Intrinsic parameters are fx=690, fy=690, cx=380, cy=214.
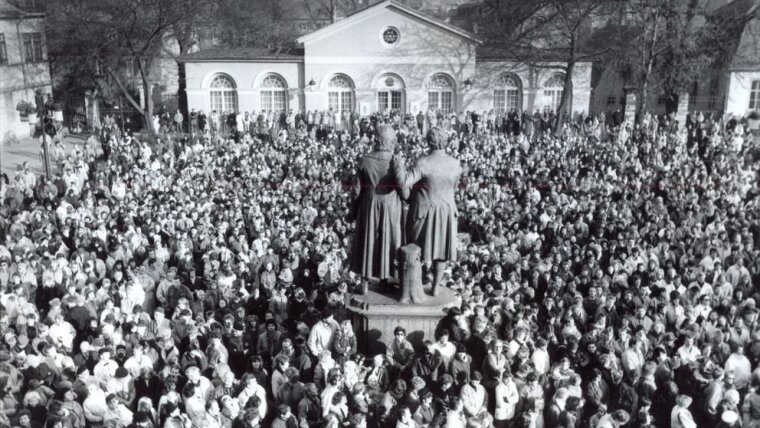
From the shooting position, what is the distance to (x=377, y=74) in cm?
3481

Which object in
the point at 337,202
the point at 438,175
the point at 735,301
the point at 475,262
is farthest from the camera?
the point at 337,202

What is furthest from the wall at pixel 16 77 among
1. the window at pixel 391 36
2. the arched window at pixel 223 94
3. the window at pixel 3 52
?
the window at pixel 391 36

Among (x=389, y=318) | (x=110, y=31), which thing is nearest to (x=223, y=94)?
(x=110, y=31)

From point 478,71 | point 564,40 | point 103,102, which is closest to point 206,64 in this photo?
point 103,102

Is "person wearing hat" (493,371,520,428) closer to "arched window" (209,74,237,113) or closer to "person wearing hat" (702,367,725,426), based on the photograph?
"person wearing hat" (702,367,725,426)

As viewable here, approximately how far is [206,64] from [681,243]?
26.4 meters

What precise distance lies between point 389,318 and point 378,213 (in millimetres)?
1373

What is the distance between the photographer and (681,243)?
560 inches

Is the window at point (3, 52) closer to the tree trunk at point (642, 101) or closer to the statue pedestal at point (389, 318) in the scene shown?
the tree trunk at point (642, 101)

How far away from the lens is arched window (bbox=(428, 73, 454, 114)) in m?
35.1

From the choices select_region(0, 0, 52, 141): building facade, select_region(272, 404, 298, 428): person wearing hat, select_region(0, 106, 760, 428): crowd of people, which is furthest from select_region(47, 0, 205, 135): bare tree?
select_region(272, 404, 298, 428): person wearing hat

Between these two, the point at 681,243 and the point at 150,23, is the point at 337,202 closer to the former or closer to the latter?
the point at 681,243

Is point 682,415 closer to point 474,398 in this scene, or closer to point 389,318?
point 474,398

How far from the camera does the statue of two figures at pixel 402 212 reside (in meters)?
8.67
